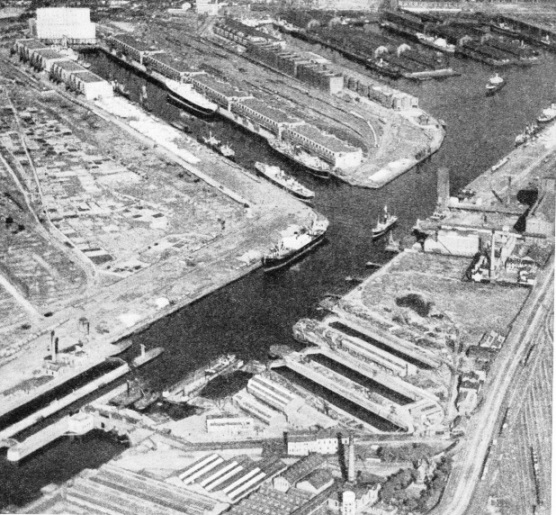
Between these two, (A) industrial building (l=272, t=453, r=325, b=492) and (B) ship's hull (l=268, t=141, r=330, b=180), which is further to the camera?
(B) ship's hull (l=268, t=141, r=330, b=180)

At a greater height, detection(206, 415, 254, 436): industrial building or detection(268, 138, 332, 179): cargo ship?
detection(268, 138, 332, 179): cargo ship

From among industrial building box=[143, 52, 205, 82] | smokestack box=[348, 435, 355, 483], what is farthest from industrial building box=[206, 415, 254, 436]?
industrial building box=[143, 52, 205, 82]

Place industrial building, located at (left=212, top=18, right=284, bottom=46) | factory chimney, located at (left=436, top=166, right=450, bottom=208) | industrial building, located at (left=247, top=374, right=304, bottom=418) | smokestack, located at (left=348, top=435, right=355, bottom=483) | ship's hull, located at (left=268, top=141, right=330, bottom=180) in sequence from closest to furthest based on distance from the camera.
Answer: smokestack, located at (left=348, top=435, right=355, bottom=483), industrial building, located at (left=247, top=374, right=304, bottom=418), factory chimney, located at (left=436, top=166, right=450, bottom=208), ship's hull, located at (left=268, top=141, right=330, bottom=180), industrial building, located at (left=212, top=18, right=284, bottom=46)

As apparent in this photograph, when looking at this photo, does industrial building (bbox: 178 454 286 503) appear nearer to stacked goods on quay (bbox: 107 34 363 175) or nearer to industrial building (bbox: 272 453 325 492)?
industrial building (bbox: 272 453 325 492)

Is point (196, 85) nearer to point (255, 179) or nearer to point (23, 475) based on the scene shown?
point (255, 179)

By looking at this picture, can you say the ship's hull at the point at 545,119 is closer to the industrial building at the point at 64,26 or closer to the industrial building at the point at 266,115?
the industrial building at the point at 266,115

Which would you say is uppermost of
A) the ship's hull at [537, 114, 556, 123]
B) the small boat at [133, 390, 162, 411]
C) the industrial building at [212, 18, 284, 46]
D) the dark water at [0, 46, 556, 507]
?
the industrial building at [212, 18, 284, 46]

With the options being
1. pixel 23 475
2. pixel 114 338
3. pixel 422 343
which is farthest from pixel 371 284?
pixel 23 475

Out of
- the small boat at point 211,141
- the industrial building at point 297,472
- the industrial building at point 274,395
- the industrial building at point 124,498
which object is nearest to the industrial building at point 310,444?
the industrial building at point 297,472
